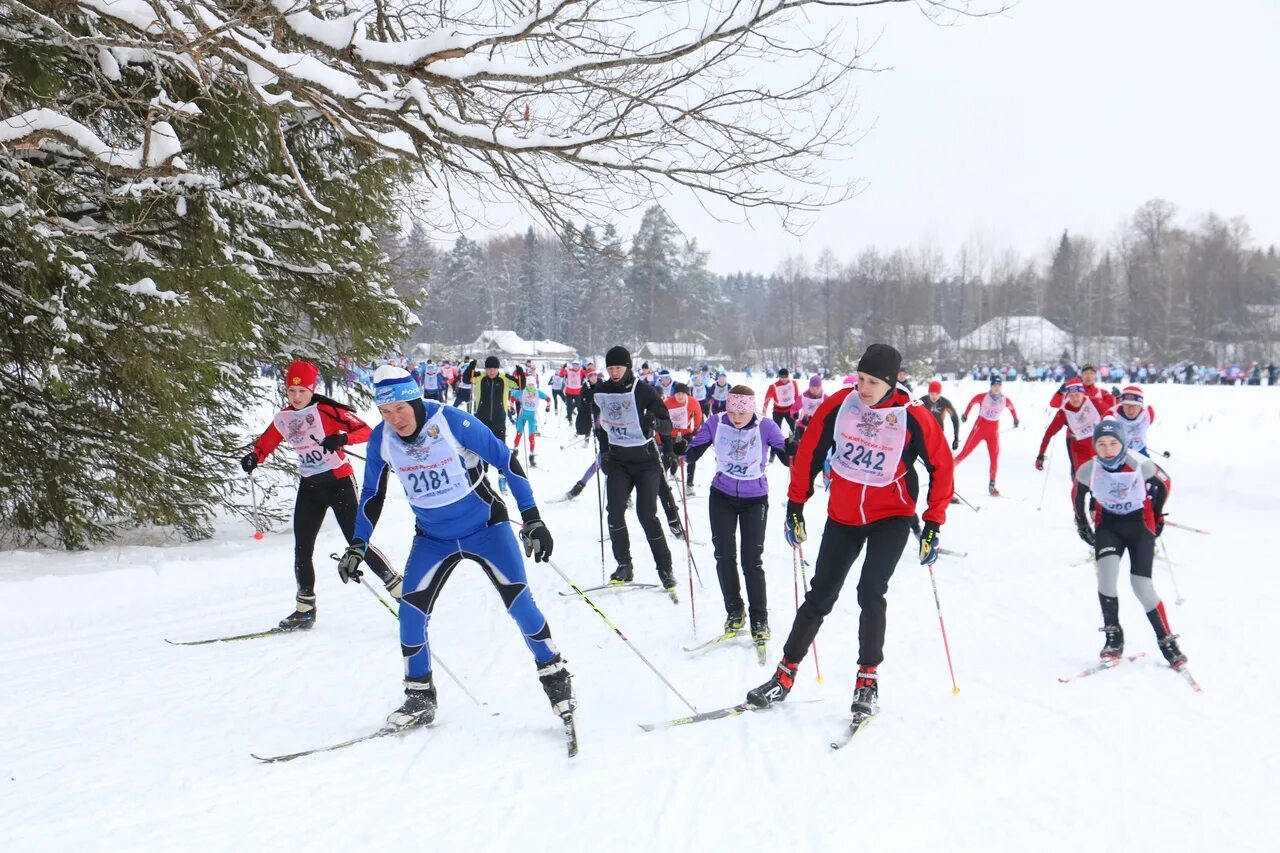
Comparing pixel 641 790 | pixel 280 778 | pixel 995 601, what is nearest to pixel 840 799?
pixel 641 790

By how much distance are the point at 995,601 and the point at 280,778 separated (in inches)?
238

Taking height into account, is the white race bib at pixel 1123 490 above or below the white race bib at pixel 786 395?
below

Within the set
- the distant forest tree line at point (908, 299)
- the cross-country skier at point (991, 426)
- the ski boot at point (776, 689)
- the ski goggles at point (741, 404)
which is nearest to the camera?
the ski boot at point (776, 689)

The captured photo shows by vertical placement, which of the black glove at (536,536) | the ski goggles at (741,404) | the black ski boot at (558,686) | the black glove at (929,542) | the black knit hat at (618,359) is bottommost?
the black ski boot at (558,686)

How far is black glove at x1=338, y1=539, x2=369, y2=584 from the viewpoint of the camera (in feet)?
Answer: 14.1

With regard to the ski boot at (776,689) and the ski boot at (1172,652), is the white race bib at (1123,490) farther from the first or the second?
the ski boot at (776,689)

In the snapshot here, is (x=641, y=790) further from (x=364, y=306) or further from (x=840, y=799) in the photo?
(x=364, y=306)

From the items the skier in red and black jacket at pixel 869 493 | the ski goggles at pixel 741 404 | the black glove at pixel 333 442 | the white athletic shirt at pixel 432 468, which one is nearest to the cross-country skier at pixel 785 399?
the ski goggles at pixel 741 404

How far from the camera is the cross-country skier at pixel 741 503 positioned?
576cm

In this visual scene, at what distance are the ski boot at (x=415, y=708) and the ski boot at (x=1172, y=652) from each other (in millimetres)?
4849

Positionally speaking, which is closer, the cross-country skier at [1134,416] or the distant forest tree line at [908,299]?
the cross-country skier at [1134,416]

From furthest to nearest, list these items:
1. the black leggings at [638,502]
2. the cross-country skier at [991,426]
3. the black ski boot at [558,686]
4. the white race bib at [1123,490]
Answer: the cross-country skier at [991,426] < the black leggings at [638,502] < the white race bib at [1123,490] < the black ski boot at [558,686]

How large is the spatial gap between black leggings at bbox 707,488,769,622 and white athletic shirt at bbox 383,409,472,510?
2272mm

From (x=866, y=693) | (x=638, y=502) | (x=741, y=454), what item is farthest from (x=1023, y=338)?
(x=866, y=693)
